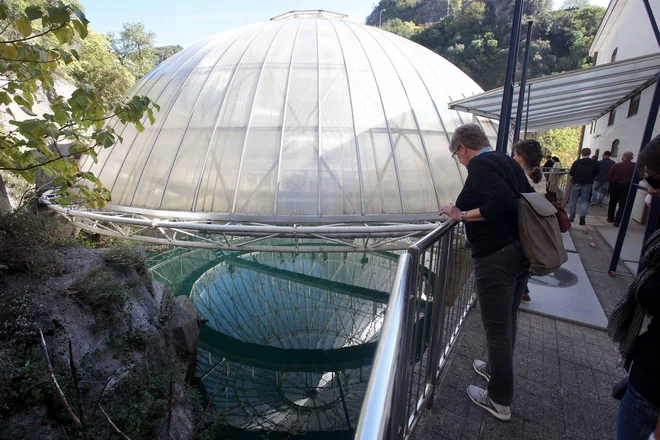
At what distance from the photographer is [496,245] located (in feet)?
7.20

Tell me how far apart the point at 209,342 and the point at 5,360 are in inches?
225

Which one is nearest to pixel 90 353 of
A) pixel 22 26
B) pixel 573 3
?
pixel 22 26

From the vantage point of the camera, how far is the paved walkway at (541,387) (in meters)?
2.33

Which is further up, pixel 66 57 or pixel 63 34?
pixel 63 34

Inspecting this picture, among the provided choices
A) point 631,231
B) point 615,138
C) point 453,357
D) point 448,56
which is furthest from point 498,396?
point 448,56

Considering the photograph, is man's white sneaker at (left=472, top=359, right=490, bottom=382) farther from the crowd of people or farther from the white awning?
the white awning

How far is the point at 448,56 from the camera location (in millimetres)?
49531

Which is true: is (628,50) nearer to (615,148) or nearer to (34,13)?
(615,148)

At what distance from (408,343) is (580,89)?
28.3 feet

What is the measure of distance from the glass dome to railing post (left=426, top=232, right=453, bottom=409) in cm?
467

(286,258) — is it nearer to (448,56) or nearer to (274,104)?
(274,104)

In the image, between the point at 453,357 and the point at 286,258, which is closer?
the point at 453,357

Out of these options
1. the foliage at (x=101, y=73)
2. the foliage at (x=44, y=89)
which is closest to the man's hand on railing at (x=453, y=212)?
the foliage at (x=44, y=89)

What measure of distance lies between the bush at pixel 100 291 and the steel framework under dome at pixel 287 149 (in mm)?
1392
